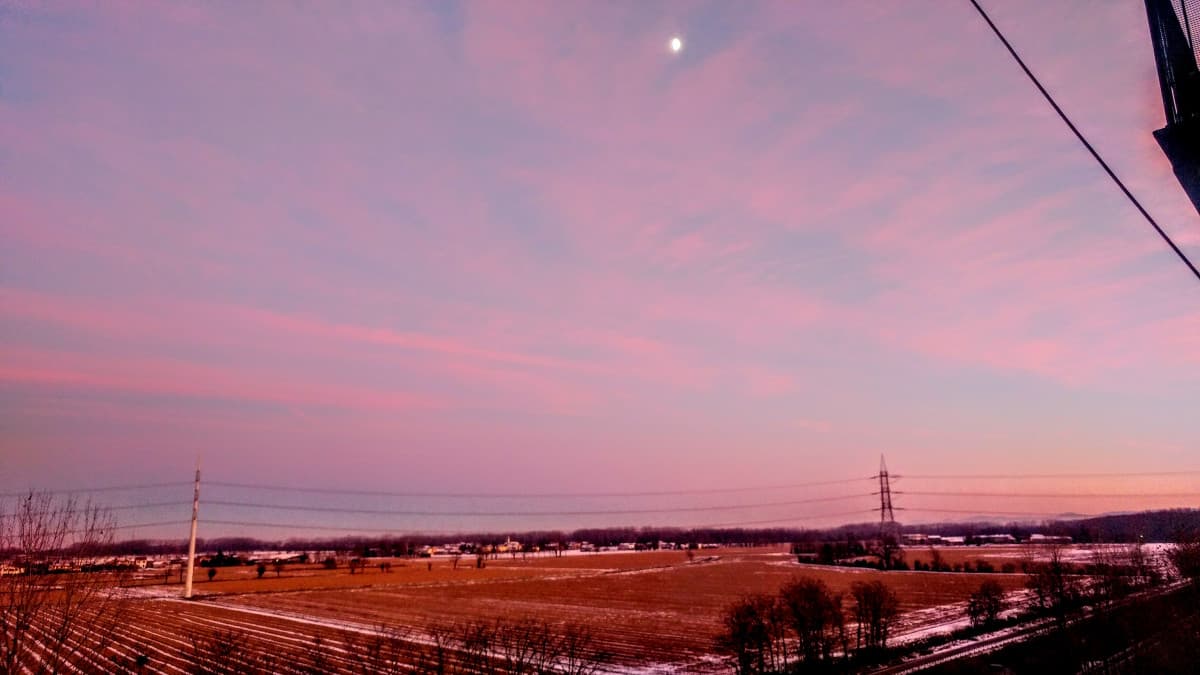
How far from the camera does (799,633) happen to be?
1797 inches

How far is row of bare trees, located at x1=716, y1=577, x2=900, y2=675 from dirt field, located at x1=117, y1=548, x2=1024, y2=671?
3.41 m

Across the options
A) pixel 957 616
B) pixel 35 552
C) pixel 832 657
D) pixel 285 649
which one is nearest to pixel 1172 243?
pixel 35 552

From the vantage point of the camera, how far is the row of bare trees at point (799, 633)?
41875 millimetres

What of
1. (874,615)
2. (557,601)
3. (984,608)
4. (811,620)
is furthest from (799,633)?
(557,601)

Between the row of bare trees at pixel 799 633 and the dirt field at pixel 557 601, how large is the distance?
3413 mm

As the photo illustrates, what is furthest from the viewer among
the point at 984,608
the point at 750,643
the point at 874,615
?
the point at 984,608

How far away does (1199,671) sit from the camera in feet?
91.8

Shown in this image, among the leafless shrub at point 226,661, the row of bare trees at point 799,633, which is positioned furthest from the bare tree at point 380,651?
the row of bare trees at point 799,633

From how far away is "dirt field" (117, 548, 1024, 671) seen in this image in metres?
56.3

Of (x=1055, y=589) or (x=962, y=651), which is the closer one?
(x=962, y=651)

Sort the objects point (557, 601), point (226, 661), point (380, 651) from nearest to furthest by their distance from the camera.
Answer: point (226, 661)
point (380, 651)
point (557, 601)

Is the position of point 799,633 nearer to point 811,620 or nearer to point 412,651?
point 811,620

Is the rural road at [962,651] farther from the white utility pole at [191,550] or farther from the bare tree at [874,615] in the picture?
the white utility pole at [191,550]

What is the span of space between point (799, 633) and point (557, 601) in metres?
45.2
